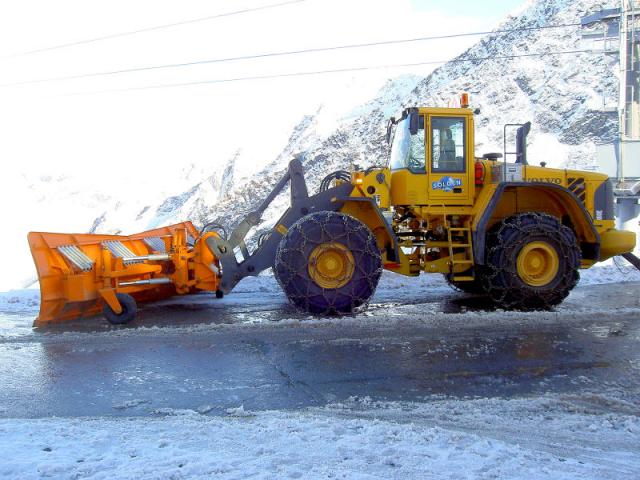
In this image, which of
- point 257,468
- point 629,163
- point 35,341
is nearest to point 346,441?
point 257,468

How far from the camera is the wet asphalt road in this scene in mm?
4637

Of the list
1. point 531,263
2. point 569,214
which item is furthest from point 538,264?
point 569,214

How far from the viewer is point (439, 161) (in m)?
8.06

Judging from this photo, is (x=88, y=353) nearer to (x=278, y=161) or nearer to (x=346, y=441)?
(x=346, y=441)

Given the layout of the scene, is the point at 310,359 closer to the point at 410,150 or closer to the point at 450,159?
the point at 410,150

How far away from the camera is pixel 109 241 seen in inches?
325

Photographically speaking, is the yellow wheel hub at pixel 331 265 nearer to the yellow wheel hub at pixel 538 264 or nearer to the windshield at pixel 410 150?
the windshield at pixel 410 150

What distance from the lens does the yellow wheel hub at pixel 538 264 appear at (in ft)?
25.5

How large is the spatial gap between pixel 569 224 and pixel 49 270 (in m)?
7.04

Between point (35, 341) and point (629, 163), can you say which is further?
point (629, 163)

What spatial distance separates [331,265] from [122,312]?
2.68 m

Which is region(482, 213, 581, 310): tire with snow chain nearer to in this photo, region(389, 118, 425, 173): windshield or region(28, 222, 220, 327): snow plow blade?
region(389, 118, 425, 173): windshield

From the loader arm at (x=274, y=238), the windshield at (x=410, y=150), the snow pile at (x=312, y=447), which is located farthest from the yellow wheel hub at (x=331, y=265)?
the snow pile at (x=312, y=447)

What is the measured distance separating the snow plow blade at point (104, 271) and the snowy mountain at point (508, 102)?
23339 mm
